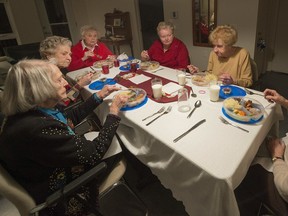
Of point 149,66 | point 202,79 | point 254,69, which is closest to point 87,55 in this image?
point 149,66

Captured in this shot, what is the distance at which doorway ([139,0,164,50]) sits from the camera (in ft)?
14.7

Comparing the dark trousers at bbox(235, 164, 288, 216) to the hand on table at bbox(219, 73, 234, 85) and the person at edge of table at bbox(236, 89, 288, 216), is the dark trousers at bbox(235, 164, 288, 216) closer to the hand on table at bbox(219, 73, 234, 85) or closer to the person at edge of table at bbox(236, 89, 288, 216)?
the person at edge of table at bbox(236, 89, 288, 216)

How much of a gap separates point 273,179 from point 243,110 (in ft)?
1.33

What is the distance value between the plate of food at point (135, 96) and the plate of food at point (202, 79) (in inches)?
18.1

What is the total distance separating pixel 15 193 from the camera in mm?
947

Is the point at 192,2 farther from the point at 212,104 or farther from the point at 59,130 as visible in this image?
the point at 59,130

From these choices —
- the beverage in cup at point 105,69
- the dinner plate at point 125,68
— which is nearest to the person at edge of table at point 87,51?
the dinner plate at point 125,68

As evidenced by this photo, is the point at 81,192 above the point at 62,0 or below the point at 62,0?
below

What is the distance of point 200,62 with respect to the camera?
12.1 feet

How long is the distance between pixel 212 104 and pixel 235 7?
88.1 inches

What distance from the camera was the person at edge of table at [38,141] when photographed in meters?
0.95

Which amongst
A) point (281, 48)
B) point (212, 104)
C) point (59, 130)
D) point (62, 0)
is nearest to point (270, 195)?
point (212, 104)

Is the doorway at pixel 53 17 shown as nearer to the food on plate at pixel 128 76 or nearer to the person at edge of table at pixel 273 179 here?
the food on plate at pixel 128 76

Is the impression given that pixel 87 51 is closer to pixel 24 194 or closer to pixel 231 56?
pixel 231 56
